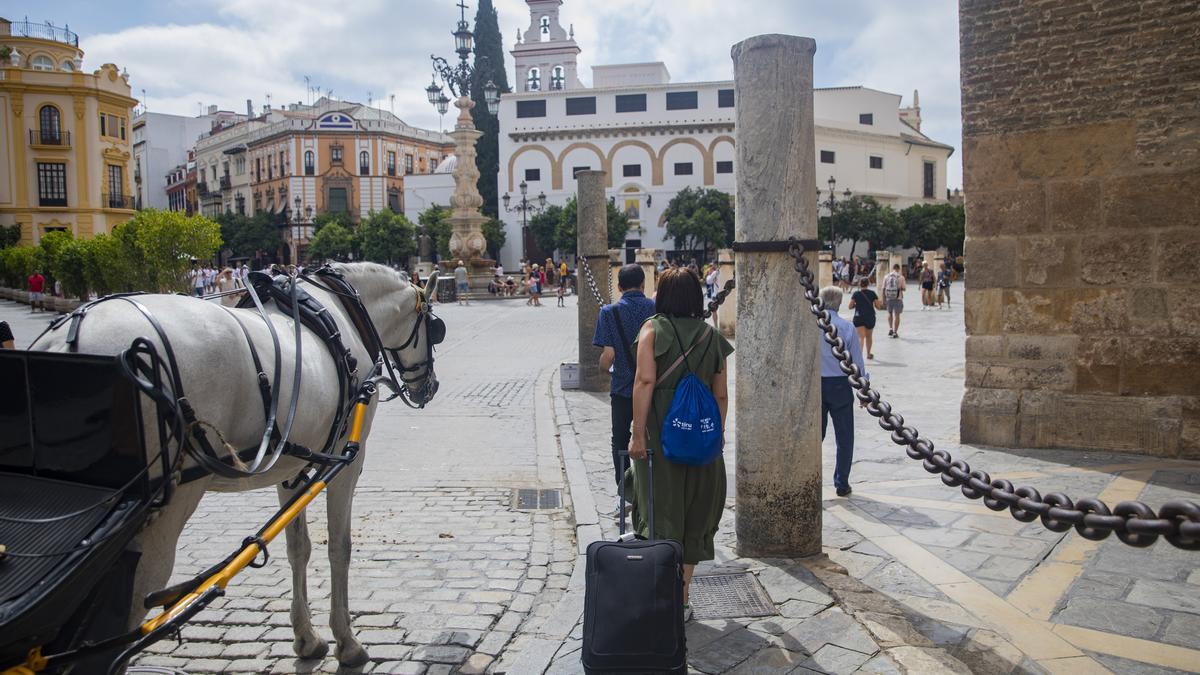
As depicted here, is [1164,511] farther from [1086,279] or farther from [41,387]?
[1086,279]

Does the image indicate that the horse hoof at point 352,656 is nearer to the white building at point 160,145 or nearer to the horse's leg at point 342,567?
the horse's leg at point 342,567

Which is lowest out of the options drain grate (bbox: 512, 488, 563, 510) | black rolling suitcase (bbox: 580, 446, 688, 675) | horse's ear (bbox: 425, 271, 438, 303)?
drain grate (bbox: 512, 488, 563, 510)

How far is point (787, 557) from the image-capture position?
5176mm

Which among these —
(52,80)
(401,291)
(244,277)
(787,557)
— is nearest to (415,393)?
(401,291)

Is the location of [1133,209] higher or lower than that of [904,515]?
higher

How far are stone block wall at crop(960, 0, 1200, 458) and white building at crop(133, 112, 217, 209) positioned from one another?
332 feet

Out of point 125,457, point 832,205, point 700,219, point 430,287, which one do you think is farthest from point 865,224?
point 125,457

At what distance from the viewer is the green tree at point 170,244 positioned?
80.7 feet

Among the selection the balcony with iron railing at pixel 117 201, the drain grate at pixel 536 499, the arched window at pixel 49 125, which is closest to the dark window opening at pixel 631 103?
the balcony with iron railing at pixel 117 201

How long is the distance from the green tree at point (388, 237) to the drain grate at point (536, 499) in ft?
191

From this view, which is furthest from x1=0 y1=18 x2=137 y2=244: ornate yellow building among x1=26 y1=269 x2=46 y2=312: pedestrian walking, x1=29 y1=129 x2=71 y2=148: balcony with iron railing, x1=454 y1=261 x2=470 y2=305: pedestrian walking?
x1=454 y1=261 x2=470 y2=305: pedestrian walking

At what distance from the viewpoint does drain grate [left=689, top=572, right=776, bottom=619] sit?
4.47m

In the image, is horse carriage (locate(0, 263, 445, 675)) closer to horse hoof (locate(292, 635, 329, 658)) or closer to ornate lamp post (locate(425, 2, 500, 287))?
horse hoof (locate(292, 635, 329, 658))

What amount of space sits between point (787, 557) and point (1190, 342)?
458cm
